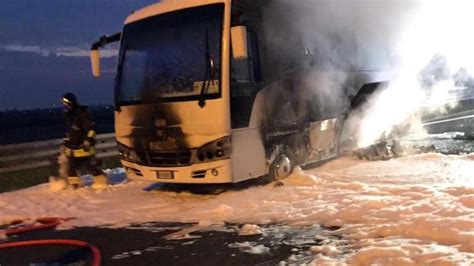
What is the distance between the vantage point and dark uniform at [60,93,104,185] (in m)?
9.93

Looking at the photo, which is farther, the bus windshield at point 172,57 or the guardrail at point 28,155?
the guardrail at point 28,155

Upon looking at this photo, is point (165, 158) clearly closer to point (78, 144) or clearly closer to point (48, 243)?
point (48, 243)

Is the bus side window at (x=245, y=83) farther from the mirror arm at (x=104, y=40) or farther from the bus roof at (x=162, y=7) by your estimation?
the mirror arm at (x=104, y=40)

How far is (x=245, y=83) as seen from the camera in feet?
26.8

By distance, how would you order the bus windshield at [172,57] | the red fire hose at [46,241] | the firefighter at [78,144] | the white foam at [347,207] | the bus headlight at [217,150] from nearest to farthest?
the white foam at [347,207]
the red fire hose at [46,241]
the bus headlight at [217,150]
the bus windshield at [172,57]
the firefighter at [78,144]

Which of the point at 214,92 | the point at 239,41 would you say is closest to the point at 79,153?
the point at 214,92

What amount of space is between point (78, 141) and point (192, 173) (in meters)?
3.10

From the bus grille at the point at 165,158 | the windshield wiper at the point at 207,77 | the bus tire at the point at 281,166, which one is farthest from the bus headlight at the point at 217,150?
the bus tire at the point at 281,166

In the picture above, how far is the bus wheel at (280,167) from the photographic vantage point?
8.88 m

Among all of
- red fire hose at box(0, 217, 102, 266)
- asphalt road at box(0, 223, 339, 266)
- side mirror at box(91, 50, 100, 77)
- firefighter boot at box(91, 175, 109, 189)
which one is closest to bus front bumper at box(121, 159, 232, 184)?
asphalt road at box(0, 223, 339, 266)

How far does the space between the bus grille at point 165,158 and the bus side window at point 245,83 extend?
928 millimetres

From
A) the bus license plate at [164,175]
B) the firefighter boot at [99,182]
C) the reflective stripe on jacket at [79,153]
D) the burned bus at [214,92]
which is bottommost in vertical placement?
the firefighter boot at [99,182]

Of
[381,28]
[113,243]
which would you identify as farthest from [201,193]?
[381,28]

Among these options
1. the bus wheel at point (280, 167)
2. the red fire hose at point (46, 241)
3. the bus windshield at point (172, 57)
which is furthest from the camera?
the bus wheel at point (280, 167)
